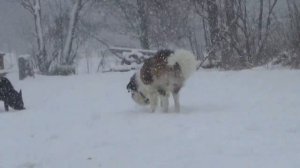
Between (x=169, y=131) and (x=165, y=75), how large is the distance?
82.8 inches

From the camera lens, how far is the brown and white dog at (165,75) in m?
9.92

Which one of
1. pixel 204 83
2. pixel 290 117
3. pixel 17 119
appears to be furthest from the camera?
pixel 204 83

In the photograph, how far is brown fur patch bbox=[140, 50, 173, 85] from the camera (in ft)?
33.2

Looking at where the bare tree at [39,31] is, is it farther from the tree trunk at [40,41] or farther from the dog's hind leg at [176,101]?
the dog's hind leg at [176,101]

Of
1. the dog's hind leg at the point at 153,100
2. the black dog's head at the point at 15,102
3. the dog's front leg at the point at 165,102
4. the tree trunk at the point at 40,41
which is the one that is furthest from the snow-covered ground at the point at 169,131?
the tree trunk at the point at 40,41

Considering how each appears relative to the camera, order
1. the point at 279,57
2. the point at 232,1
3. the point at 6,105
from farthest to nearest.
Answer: the point at 232,1 → the point at 279,57 → the point at 6,105

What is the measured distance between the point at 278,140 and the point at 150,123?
8.14 ft

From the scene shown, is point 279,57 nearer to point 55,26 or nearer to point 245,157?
point 245,157

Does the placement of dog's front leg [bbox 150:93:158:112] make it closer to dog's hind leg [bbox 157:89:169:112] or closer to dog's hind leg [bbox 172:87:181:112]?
dog's hind leg [bbox 157:89:169:112]

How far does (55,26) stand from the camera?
32719 mm

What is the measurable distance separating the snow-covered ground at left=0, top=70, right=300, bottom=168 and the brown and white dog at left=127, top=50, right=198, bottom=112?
37cm

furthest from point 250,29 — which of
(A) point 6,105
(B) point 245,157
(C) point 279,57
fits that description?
(B) point 245,157

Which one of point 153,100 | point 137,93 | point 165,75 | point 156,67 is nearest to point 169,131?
point 165,75

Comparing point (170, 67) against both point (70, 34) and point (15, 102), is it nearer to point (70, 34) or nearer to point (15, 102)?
point (15, 102)
